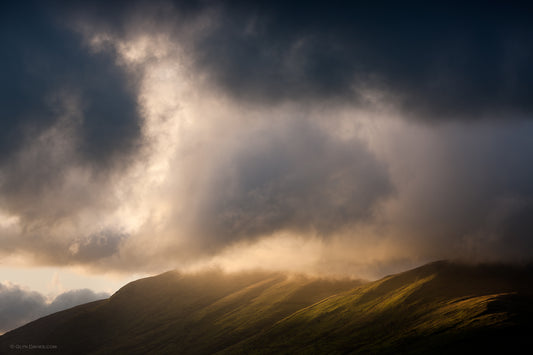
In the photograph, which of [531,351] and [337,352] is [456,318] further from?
[337,352]

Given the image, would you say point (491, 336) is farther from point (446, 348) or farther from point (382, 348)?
point (382, 348)

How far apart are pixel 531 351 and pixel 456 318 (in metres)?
48.2

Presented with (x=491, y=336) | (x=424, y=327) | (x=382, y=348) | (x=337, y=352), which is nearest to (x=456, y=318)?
(x=424, y=327)

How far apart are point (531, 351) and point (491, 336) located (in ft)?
65.9

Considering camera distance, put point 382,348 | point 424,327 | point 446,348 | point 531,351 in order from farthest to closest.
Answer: point 424,327 < point 382,348 < point 446,348 < point 531,351

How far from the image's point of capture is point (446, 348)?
161875 mm

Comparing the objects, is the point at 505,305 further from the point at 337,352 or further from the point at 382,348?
the point at 337,352

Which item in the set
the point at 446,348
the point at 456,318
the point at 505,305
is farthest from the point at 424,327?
the point at 505,305

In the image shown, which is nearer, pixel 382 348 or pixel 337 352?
pixel 382 348

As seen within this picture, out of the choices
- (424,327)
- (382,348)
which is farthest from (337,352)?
(424,327)

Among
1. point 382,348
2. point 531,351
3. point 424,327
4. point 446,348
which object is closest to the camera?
point 531,351

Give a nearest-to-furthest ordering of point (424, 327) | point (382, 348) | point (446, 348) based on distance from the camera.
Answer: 1. point (446, 348)
2. point (382, 348)
3. point (424, 327)

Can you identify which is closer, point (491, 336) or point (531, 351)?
point (531, 351)

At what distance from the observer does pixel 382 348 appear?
181m
